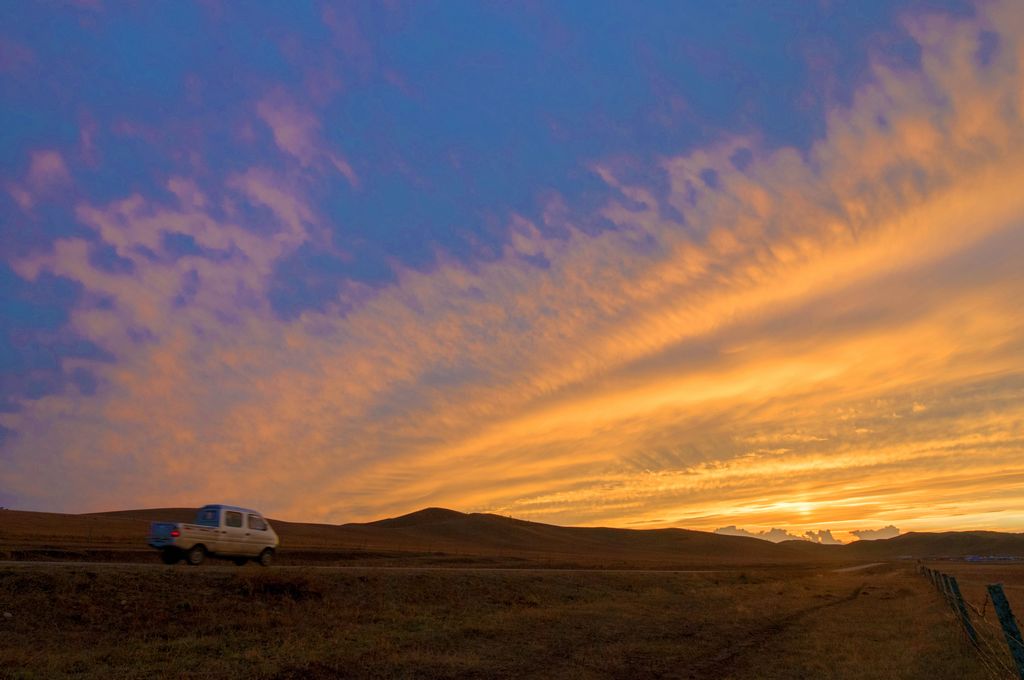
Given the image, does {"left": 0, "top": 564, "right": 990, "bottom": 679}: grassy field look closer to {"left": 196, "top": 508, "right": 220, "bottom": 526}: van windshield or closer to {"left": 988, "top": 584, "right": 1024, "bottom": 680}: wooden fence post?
{"left": 988, "top": 584, "right": 1024, "bottom": 680}: wooden fence post

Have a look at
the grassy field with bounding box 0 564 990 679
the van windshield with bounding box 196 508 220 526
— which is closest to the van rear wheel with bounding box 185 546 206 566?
the van windshield with bounding box 196 508 220 526

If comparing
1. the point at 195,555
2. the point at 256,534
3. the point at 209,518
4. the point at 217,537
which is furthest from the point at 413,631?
the point at 256,534

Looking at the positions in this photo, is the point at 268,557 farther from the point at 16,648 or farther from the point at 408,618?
the point at 16,648

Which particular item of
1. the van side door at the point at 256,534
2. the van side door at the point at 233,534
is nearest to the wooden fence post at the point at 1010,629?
the van side door at the point at 233,534

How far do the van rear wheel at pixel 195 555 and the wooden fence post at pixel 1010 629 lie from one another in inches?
931

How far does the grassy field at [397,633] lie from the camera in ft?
43.8

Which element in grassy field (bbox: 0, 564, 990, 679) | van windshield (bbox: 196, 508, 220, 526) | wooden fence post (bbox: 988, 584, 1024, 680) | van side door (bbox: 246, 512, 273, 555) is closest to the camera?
wooden fence post (bbox: 988, 584, 1024, 680)

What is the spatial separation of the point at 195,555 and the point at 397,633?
11224mm

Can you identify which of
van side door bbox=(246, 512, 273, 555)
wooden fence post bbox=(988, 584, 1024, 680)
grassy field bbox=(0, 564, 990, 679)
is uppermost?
van side door bbox=(246, 512, 273, 555)

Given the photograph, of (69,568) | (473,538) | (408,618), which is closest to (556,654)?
(408,618)

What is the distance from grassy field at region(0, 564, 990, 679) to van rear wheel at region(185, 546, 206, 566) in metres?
4.15

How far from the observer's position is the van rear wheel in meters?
24.5

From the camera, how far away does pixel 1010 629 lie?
10969 mm

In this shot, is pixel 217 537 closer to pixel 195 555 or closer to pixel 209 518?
pixel 209 518
